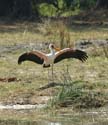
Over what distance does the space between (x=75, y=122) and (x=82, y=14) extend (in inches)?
881

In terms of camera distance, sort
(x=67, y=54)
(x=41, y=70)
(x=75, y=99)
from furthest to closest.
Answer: (x=41, y=70)
(x=67, y=54)
(x=75, y=99)

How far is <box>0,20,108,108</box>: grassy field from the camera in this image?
11.7 metres

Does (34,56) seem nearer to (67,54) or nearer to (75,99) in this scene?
(67,54)

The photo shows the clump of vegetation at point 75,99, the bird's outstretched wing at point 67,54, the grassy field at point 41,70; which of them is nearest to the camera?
the clump of vegetation at point 75,99

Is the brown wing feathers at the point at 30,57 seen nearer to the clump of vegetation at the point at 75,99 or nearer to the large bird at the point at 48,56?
the large bird at the point at 48,56

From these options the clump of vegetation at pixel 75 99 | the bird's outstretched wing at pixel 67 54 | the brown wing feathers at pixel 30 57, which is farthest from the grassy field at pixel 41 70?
the brown wing feathers at pixel 30 57

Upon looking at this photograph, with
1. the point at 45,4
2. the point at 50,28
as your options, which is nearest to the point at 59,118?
the point at 50,28

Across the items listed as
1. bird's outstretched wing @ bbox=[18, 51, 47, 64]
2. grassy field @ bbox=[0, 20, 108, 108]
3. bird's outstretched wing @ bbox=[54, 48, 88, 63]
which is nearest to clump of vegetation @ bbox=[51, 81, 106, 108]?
grassy field @ bbox=[0, 20, 108, 108]

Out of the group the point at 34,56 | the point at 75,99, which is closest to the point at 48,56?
the point at 34,56

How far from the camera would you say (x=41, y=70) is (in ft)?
46.6

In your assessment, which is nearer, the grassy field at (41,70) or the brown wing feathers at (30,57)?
the grassy field at (41,70)

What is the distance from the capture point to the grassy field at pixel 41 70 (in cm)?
1166

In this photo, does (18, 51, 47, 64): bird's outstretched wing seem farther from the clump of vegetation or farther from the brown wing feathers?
the clump of vegetation

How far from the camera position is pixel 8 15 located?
97.5 feet
